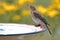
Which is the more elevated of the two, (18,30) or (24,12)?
(18,30)

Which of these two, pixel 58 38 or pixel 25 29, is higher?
pixel 25 29

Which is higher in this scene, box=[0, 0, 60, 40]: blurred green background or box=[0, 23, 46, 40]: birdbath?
box=[0, 23, 46, 40]: birdbath

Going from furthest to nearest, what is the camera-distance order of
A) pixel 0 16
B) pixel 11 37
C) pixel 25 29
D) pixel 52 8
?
pixel 0 16
pixel 52 8
pixel 25 29
pixel 11 37

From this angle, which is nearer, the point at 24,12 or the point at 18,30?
the point at 18,30

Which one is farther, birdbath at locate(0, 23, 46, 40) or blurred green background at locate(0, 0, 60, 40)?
blurred green background at locate(0, 0, 60, 40)

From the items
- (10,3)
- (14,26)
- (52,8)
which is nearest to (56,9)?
(52,8)

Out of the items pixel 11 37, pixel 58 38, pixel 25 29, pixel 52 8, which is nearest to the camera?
pixel 11 37

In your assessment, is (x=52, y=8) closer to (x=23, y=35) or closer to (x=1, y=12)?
(x=1, y=12)

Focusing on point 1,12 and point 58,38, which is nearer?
point 58,38

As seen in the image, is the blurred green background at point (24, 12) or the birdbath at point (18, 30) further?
the blurred green background at point (24, 12)

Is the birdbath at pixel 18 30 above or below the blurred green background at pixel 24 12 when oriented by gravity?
above
